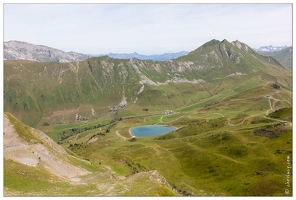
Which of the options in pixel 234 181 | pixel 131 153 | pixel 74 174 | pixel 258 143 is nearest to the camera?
pixel 74 174

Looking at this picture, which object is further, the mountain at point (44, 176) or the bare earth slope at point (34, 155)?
the bare earth slope at point (34, 155)

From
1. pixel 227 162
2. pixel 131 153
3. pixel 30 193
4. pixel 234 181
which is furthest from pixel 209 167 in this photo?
pixel 30 193

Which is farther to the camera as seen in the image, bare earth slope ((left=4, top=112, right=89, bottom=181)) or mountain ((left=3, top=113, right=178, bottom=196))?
bare earth slope ((left=4, top=112, right=89, bottom=181))

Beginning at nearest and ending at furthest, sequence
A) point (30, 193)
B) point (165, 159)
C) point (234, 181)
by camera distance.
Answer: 1. point (30, 193)
2. point (234, 181)
3. point (165, 159)

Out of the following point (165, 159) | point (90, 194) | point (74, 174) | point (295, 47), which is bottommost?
point (165, 159)

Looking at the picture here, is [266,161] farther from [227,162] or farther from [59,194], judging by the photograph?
[59,194]

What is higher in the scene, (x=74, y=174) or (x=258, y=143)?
(x=74, y=174)

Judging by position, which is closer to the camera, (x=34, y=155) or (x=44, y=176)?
(x=44, y=176)

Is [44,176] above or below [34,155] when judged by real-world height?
below

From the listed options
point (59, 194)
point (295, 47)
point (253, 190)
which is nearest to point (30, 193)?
point (59, 194)

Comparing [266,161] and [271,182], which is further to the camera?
[266,161]
